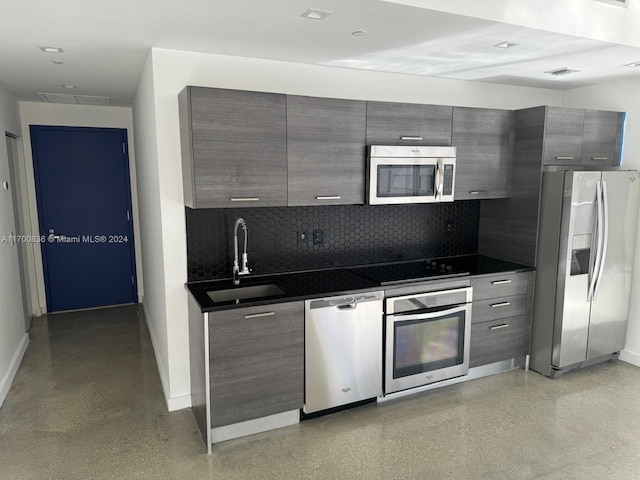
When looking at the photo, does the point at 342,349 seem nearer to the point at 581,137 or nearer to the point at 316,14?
the point at 316,14

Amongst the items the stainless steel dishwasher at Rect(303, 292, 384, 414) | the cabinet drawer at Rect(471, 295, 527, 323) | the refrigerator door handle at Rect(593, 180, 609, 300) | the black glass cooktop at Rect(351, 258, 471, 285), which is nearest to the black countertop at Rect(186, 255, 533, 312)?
the black glass cooktop at Rect(351, 258, 471, 285)

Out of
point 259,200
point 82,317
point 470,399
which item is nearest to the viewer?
point 259,200

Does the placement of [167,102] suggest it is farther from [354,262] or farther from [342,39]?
[354,262]

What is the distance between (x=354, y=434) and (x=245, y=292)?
1223 millimetres

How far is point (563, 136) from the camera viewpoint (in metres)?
3.74

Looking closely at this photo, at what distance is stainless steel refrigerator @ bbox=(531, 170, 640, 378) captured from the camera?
3609 mm

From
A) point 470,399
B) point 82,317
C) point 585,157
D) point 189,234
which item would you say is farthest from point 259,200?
point 82,317

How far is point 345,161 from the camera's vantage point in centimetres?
321

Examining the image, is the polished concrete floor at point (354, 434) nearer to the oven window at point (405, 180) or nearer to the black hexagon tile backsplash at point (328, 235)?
the black hexagon tile backsplash at point (328, 235)

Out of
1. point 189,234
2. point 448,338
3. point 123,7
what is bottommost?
point 448,338

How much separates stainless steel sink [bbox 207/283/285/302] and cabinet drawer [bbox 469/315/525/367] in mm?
1649

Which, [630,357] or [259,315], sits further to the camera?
[630,357]

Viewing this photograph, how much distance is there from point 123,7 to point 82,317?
4.14m

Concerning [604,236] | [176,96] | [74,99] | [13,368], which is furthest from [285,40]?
[13,368]
